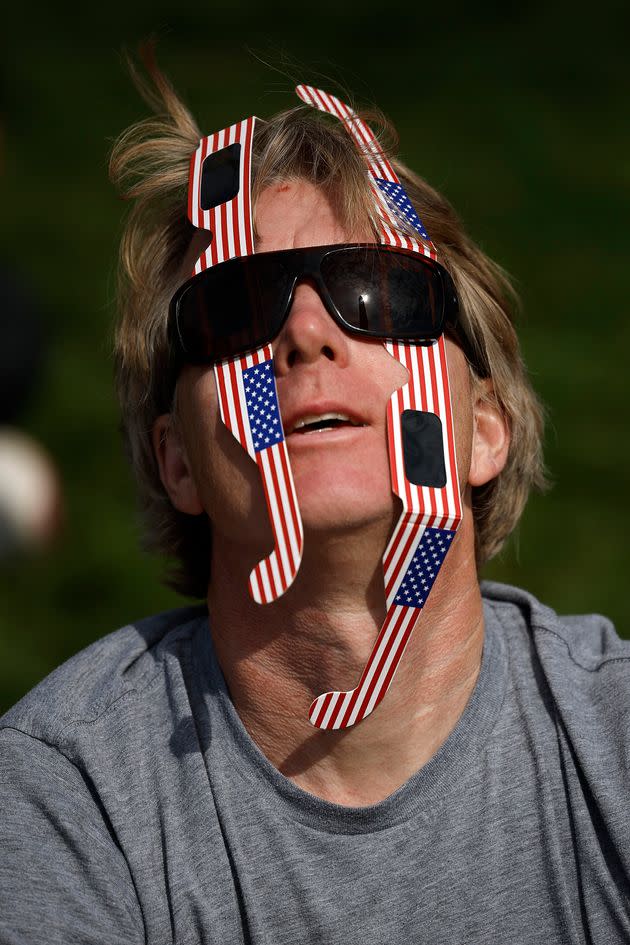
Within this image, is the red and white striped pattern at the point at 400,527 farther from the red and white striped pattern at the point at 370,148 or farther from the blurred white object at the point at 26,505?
the blurred white object at the point at 26,505

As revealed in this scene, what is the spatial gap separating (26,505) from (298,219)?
11.1 feet

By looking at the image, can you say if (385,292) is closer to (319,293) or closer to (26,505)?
(319,293)

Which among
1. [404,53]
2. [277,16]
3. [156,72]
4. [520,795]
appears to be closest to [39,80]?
[277,16]

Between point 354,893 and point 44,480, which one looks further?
point 44,480

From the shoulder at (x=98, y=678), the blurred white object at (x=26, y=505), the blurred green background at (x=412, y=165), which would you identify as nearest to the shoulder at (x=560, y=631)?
the shoulder at (x=98, y=678)

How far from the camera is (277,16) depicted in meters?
10.9

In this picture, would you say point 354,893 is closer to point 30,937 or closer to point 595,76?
point 30,937

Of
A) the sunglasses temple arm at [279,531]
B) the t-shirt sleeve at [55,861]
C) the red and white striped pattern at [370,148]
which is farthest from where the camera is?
the red and white striped pattern at [370,148]

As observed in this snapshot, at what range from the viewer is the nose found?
128 inches

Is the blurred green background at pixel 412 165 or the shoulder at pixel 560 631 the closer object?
the shoulder at pixel 560 631

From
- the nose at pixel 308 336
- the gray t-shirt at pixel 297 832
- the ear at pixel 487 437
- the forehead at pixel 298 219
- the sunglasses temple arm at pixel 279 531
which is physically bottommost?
the gray t-shirt at pixel 297 832

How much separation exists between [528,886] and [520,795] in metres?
0.22

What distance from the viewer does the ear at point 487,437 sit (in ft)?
12.1

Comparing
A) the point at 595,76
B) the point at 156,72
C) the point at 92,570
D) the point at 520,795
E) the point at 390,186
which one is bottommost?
the point at 520,795
